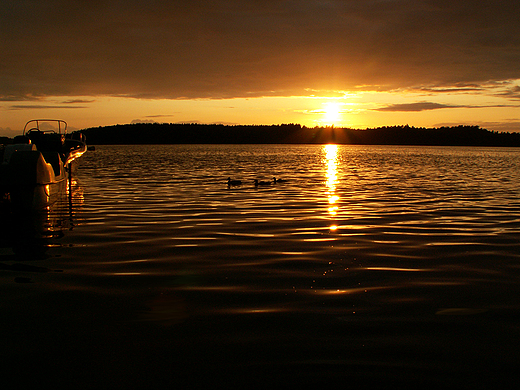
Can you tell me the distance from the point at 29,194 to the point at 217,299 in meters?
10.5

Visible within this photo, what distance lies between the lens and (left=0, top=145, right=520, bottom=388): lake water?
3.99 metres

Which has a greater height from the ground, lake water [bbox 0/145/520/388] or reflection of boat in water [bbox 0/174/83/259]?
lake water [bbox 0/145/520/388]

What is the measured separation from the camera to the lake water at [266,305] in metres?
3.99

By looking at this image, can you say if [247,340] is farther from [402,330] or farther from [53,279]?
[53,279]

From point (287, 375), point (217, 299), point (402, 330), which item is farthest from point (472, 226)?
point (287, 375)

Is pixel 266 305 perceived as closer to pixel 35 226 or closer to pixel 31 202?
pixel 35 226

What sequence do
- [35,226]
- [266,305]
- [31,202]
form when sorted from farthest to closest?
[31,202], [35,226], [266,305]

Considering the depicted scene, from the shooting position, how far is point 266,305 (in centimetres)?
554

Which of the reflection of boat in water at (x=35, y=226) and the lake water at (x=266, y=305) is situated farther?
the reflection of boat in water at (x=35, y=226)

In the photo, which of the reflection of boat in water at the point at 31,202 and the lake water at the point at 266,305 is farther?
the reflection of boat in water at the point at 31,202

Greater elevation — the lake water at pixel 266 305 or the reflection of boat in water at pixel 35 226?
the lake water at pixel 266 305

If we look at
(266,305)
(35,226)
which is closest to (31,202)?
(35,226)

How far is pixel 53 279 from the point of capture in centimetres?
655

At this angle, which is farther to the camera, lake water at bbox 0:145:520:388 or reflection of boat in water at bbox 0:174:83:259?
reflection of boat in water at bbox 0:174:83:259
